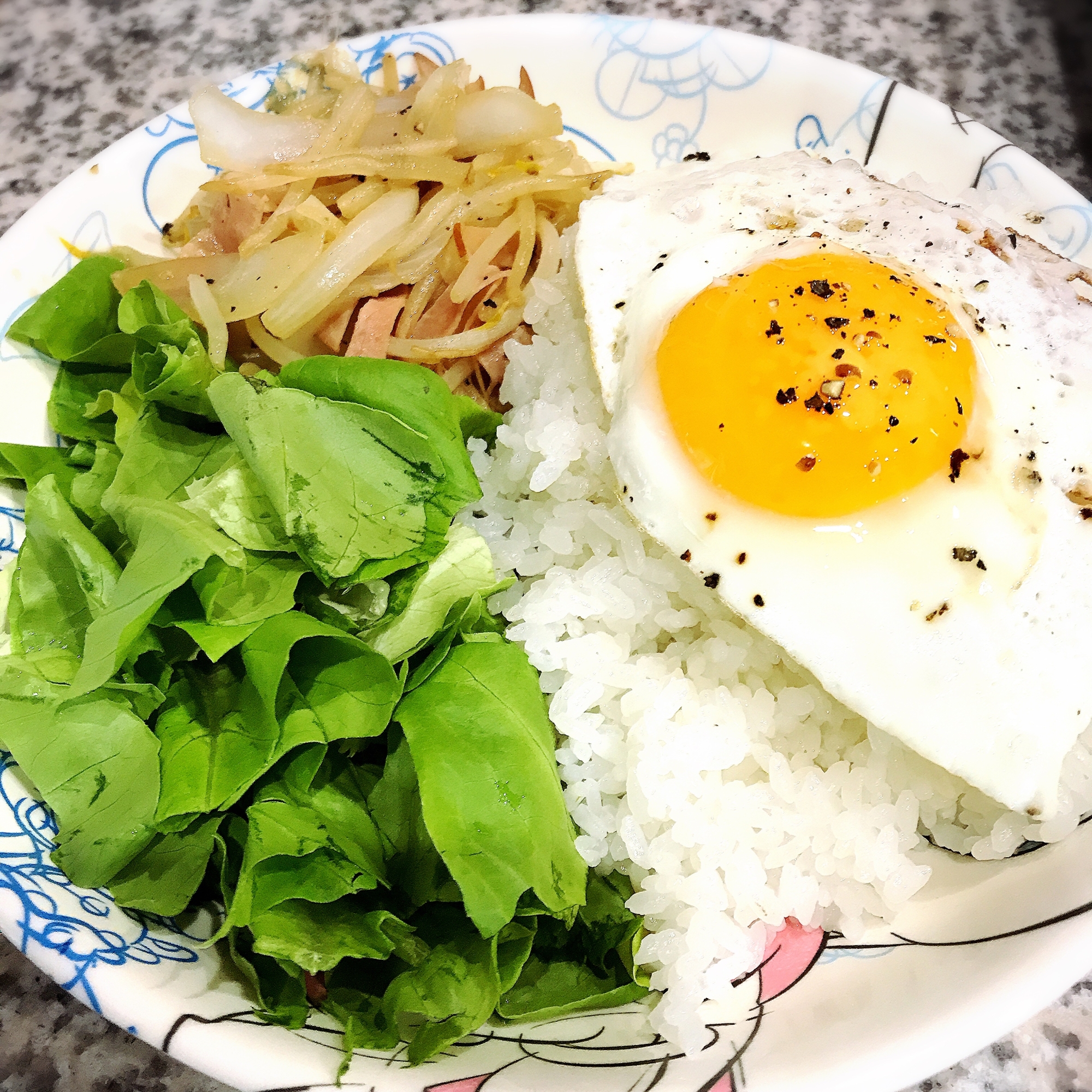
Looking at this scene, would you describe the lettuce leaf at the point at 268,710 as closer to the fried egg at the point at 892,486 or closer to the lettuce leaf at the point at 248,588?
the lettuce leaf at the point at 248,588

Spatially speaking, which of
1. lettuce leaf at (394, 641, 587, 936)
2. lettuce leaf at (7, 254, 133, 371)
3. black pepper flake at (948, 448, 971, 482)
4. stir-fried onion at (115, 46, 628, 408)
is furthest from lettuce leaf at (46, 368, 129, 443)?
black pepper flake at (948, 448, 971, 482)

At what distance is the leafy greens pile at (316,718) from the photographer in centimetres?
111

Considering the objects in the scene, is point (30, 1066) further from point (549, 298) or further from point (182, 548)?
point (549, 298)

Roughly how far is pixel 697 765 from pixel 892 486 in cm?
51

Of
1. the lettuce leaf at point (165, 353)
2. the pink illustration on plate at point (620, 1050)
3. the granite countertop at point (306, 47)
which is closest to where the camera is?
the pink illustration on plate at point (620, 1050)

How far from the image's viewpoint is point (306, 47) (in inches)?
99.8

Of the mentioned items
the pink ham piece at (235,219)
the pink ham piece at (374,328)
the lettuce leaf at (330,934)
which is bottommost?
the lettuce leaf at (330,934)

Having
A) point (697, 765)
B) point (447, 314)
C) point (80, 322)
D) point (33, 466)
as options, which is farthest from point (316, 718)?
point (80, 322)

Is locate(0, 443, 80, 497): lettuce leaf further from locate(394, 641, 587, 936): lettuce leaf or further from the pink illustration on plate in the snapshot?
the pink illustration on plate

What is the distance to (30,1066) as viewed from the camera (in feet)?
4.15

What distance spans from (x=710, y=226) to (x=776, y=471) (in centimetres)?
56

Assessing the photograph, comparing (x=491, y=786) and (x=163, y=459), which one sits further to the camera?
(x=163, y=459)

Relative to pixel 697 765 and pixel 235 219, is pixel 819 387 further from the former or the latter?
pixel 235 219

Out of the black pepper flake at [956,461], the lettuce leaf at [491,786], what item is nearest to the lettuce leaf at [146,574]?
the lettuce leaf at [491,786]
